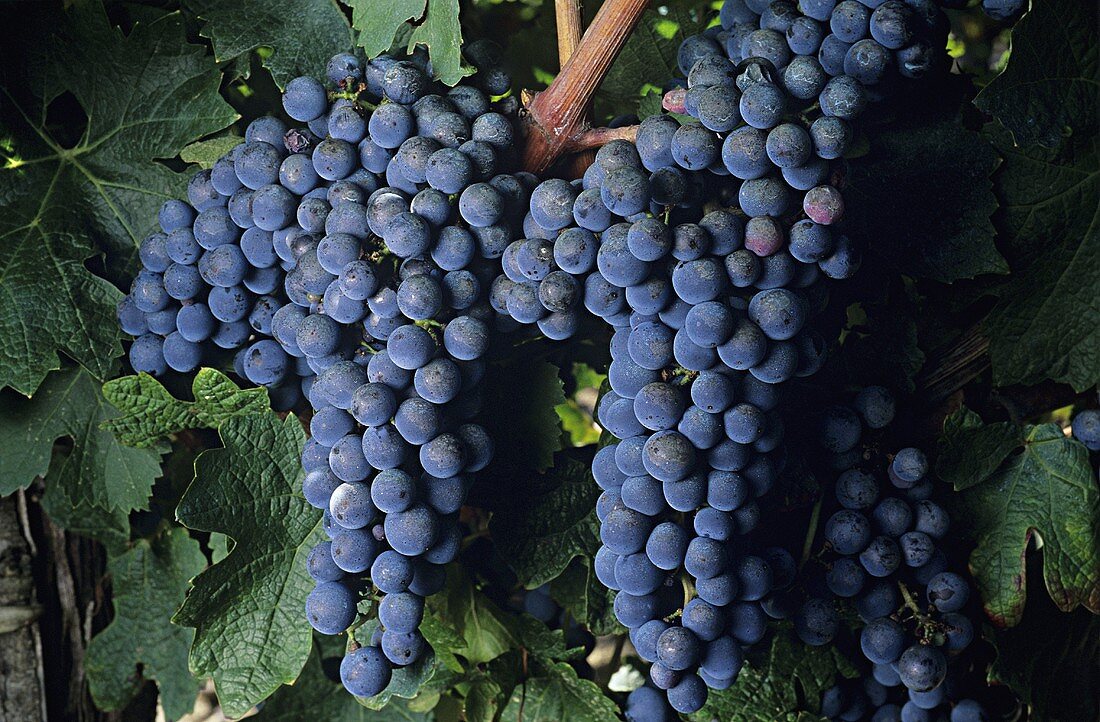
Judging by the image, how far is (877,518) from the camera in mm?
865

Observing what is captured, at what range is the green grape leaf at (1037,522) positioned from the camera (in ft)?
2.95

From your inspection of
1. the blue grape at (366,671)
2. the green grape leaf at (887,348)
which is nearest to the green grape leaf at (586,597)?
the blue grape at (366,671)

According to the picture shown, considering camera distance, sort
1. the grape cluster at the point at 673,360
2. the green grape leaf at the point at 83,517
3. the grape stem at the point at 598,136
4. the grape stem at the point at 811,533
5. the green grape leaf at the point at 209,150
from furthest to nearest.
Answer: the green grape leaf at the point at 83,517 < the green grape leaf at the point at 209,150 < the grape stem at the point at 811,533 < the grape stem at the point at 598,136 < the grape cluster at the point at 673,360

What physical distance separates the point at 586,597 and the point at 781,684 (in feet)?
0.72

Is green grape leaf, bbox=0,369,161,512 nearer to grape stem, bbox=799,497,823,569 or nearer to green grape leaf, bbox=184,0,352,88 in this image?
green grape leaf, bbox=184,0,352,88

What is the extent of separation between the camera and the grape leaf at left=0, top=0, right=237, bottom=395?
93cm

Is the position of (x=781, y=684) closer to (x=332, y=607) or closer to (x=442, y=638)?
(x=442, y=638)

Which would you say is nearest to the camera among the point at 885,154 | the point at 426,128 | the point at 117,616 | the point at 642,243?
the point at 642,243

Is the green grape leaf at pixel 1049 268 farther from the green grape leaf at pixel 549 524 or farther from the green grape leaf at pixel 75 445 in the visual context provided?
the green grape leaf at pixel 75 445

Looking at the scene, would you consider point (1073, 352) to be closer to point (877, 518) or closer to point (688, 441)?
point (877, 518)

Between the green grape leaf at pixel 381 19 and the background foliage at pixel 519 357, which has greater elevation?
the green grape leaf at pixel 381 19

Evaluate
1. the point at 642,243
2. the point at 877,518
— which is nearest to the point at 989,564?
the point at 877,518

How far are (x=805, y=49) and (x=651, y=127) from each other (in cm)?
16

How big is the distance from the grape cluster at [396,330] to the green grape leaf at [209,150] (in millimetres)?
242
